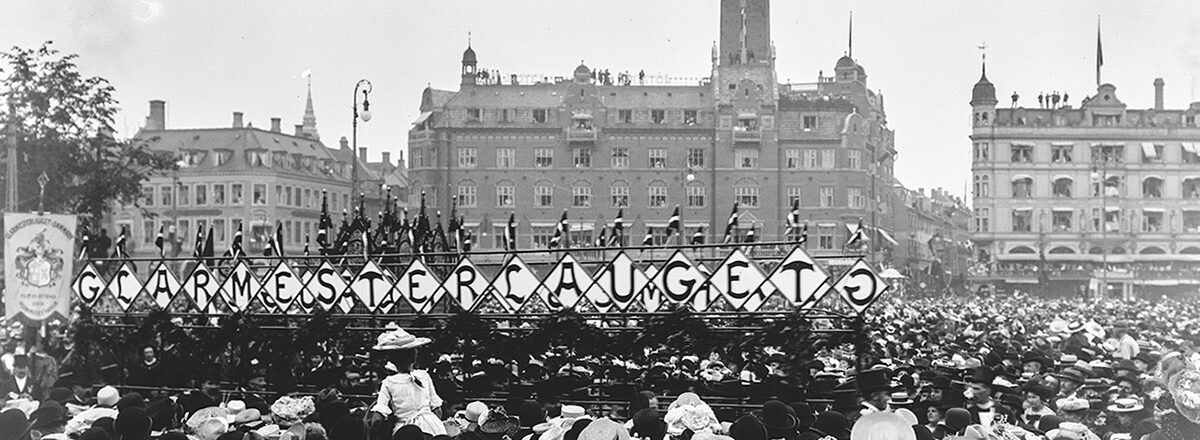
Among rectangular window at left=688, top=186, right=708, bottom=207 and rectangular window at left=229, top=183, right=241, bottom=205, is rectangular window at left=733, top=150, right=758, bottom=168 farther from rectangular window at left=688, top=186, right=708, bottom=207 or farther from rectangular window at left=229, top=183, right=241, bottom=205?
rectangular window at left=229, top=183, right=241, bottom=205

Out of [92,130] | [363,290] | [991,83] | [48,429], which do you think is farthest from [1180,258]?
[48,429]

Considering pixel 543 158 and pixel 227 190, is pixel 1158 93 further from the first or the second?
pixel 227 190

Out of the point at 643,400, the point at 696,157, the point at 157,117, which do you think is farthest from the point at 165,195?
the point at 643,400

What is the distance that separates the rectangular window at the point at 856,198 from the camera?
83.9m

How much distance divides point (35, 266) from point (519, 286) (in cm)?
799

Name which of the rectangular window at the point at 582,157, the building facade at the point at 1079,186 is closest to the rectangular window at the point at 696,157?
the rectangular window at the point at 582,157

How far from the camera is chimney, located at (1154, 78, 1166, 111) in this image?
8796cm

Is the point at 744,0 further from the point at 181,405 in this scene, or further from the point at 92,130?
the point at 181,405

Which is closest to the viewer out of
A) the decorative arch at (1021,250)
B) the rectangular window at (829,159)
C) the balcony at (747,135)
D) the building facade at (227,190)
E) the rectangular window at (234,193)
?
the building facade at (227,190)

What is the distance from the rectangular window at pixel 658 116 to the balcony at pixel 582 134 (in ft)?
12.9

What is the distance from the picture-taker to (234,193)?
264 ft

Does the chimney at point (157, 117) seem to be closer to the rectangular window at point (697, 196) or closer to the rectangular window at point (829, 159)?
the rectangular window at point (697, 196)

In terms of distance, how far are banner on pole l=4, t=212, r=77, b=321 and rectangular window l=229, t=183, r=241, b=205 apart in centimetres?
6198

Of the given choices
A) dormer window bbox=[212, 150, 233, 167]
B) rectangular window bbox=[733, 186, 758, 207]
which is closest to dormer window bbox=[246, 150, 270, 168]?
dormer window bbox=[212, 150, 233, 167]
